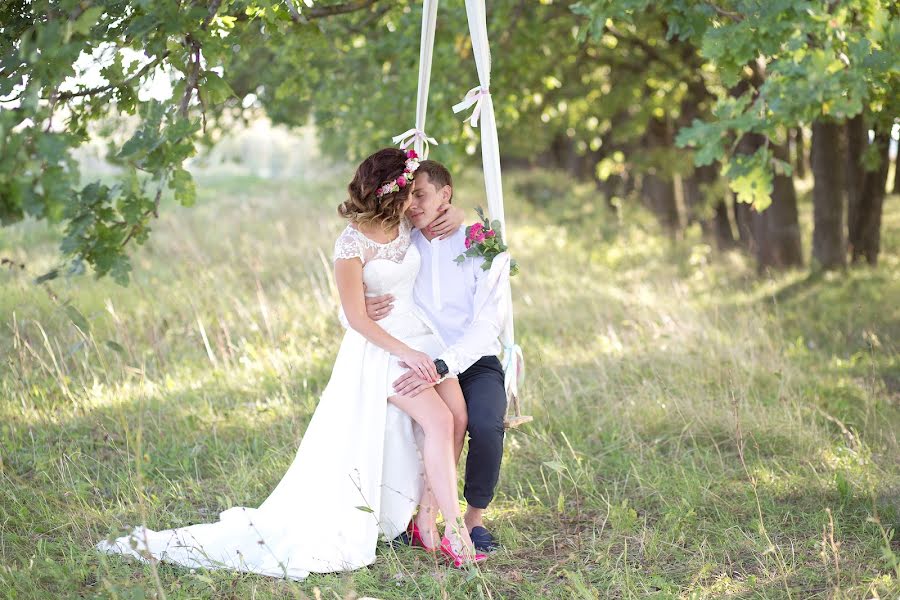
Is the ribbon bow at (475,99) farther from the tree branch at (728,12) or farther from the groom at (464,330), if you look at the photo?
the tree branch at (728,12)

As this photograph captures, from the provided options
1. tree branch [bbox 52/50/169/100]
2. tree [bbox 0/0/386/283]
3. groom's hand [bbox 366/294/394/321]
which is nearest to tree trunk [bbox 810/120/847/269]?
groom's hand [bbox 366/294/394/321]

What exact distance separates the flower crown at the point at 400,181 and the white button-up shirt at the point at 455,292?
1.49ft

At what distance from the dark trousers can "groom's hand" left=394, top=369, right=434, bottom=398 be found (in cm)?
24

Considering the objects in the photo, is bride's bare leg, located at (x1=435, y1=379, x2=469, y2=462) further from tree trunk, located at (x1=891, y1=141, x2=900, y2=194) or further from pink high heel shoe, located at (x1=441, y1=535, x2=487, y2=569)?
tree trunk, located at (x1=891, y1=141, x2=900, y2=194)

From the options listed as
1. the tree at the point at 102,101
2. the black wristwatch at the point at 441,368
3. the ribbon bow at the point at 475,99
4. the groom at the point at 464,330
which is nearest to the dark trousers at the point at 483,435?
the groom at the point at 464,330

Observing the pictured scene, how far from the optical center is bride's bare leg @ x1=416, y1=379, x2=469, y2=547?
167 inches

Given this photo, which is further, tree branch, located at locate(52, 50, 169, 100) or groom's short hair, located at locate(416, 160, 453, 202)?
groom's short hair, located at locate(416, 160, 453, 202)

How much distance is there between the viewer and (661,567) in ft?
13.1

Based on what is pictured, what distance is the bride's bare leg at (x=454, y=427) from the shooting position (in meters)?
4.24

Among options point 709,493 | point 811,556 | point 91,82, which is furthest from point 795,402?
point 91,82

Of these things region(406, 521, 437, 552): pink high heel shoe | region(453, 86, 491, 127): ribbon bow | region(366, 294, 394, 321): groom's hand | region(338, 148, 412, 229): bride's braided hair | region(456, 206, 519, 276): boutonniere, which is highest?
region(453, 86, 491, 127): ribbon bow

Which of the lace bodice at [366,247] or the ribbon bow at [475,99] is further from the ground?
the ribbon bow at [475,99]

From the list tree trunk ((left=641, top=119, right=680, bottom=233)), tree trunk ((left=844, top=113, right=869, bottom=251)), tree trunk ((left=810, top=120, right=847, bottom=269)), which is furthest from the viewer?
Answer: tree trunk ((left=641, top=119, right=680, bottom=233))

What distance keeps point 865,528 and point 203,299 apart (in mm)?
6002
